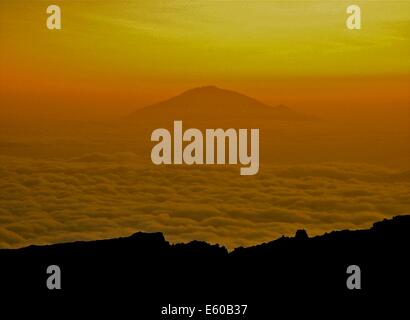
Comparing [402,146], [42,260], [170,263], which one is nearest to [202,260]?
[170,263]

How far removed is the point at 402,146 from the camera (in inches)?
209

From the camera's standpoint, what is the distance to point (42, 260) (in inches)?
205

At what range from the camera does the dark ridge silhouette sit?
5141 millimetres

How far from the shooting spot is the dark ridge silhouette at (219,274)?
16.9ft

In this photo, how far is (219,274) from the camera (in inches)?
206

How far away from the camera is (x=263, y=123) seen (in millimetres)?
5141
